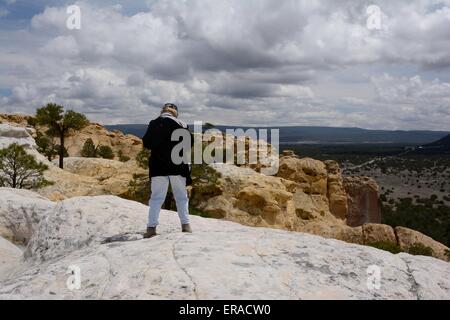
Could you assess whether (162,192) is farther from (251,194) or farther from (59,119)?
(59,119)

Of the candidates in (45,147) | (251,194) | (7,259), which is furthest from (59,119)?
(7,259)

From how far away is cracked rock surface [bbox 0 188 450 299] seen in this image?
20.1 feet

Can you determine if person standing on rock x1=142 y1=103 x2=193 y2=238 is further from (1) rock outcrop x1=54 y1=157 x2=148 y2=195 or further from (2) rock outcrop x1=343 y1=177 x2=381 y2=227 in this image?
(2) rock outcrop x1=343 y1=177 x2=381 y2=227

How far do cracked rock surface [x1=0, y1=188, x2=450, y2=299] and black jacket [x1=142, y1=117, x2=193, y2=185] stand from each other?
1.18 meters

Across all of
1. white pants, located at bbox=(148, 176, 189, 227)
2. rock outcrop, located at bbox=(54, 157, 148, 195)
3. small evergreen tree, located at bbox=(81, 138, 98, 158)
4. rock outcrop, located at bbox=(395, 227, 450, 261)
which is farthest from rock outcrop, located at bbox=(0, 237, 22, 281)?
small evergreen tree, located at bbox=(81, 138, 98, 158)

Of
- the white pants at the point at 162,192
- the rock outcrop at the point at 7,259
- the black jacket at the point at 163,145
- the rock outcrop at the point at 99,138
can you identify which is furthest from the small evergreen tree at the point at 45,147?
the black jacket at the point at 163,145

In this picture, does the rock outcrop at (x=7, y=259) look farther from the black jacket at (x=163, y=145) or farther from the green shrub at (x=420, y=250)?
the green shrub at (x=420, y=250)

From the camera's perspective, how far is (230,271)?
6.45m

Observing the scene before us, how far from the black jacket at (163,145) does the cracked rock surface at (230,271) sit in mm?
1178

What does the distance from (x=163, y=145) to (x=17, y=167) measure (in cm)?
2019

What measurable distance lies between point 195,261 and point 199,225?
158 inches

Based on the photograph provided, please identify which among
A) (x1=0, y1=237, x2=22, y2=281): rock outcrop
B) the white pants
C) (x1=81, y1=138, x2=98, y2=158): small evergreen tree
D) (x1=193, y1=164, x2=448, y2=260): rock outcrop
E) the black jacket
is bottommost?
(x1=193, y1=164, x2=448, y2=260): rock outcrop

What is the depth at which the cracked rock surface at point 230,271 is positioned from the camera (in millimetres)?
6129
